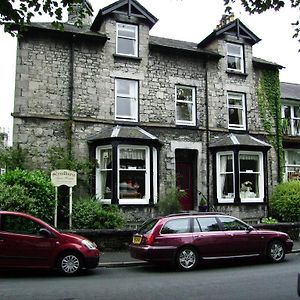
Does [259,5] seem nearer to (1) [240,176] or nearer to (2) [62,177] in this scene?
(2) [62,177]

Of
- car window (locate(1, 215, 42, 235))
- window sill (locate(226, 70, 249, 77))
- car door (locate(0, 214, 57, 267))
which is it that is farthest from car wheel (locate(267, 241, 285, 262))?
window sill (locate(226, 70, 249, 77))

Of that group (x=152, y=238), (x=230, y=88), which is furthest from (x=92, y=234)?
(x=230, y=88)

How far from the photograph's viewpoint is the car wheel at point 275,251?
1192 cm

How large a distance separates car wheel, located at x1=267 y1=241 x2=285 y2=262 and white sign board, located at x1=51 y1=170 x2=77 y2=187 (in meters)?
7.08

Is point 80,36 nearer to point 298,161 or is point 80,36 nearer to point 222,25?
point 222,25

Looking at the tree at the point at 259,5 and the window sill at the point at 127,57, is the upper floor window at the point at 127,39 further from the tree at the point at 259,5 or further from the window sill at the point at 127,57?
the tree at the point at 259,5

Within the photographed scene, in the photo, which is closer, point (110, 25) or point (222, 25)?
point (110, 25)

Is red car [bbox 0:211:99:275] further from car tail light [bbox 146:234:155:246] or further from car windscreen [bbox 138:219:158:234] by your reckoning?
car windscreen [bbox 138:219:158:234]

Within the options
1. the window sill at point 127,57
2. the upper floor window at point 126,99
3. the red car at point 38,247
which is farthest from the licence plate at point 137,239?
the window sill at point 127,57

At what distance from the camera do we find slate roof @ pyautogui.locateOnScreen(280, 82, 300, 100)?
24094 mm

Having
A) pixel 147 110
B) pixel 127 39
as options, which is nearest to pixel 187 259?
pixel 147 110

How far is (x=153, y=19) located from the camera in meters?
19.5

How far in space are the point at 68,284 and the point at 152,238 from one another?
273 cm

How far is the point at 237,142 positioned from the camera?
63.3 ft
